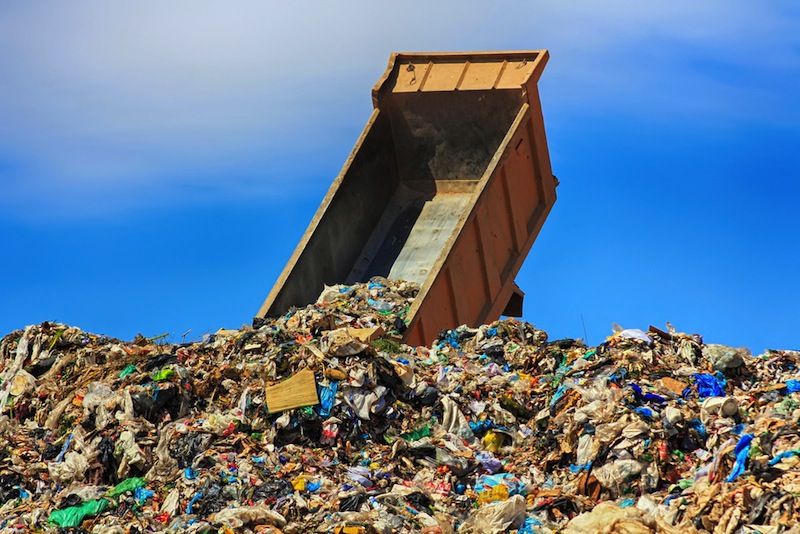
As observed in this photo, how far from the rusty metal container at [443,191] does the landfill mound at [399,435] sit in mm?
946

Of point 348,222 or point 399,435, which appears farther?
point 348,222

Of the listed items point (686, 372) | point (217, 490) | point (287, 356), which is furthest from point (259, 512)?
point (686, 372)

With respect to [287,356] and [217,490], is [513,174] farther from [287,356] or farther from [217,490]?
[217,490]

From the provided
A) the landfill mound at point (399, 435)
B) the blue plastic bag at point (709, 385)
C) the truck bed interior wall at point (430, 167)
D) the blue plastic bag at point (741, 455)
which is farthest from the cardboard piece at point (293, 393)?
the truck bed interior wall at point (430, 167)

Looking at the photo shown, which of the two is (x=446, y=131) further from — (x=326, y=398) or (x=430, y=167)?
(x=326, y=398)

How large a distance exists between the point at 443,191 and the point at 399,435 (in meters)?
4.41

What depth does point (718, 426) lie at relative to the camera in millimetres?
7375

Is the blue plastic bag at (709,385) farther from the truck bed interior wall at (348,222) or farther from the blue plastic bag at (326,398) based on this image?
the truck bed interior wall at (348,222)

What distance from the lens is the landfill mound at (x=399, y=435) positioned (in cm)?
665

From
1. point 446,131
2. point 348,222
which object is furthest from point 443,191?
point 348,222

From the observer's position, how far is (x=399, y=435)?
805 cm

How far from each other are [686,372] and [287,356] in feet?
9.00

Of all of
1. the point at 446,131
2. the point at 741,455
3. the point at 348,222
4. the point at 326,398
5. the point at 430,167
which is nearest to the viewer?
the point at 741,455

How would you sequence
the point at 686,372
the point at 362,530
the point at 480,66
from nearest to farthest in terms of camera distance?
1. the point at 362,530
2. the point at 686,372
3. the point at 480,66
